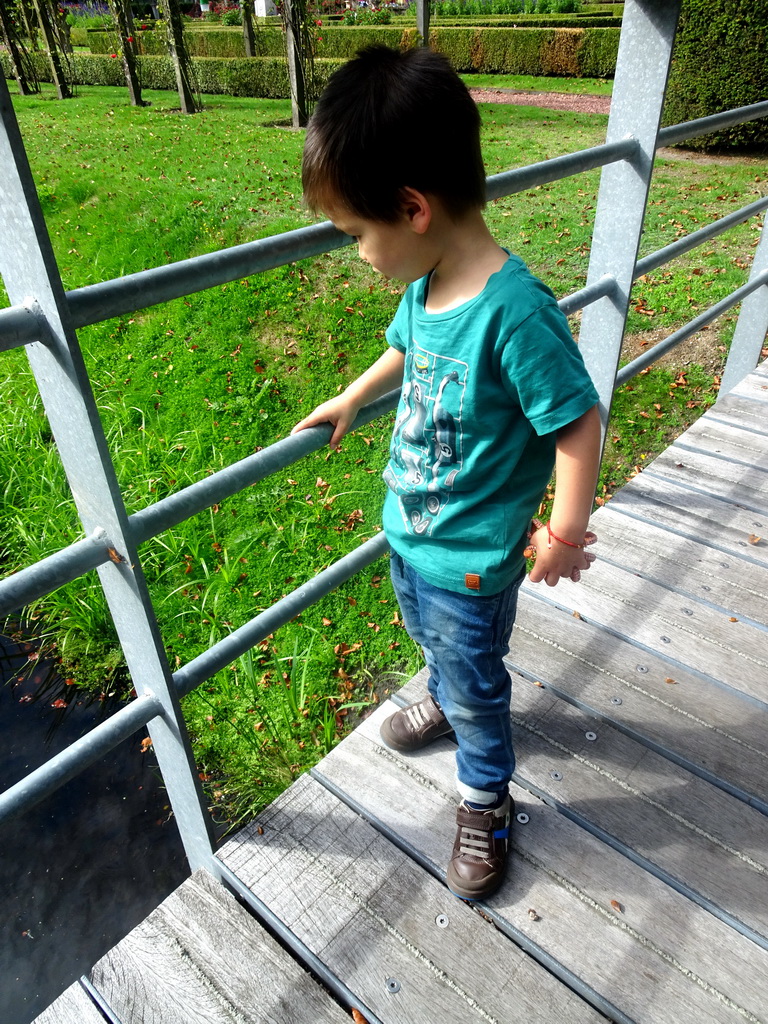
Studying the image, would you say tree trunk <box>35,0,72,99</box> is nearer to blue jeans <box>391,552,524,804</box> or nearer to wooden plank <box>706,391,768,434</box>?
wooden plank <box>706,391,768,434</box>

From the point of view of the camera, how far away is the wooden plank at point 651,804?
55.5 inches

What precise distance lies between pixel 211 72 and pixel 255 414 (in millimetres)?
16781

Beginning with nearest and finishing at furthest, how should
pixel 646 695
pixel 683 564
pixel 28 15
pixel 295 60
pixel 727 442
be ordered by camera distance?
1. pixel 646 695
2. pixel 683 564
3. pixel 727 442
4. pixel 295 60
5. pixel 28 15

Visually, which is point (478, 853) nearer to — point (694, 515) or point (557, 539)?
point (557, 539)

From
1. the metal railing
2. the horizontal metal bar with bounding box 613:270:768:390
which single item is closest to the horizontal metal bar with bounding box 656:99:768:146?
the metal railing

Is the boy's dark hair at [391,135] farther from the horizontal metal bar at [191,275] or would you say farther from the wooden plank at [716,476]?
the wooden plank at [716,476]

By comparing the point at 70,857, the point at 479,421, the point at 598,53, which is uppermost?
the point at 479,421

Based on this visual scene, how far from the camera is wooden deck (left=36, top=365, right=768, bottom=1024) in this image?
1270 mm

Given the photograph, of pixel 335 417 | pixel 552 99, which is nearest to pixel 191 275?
pixel 335 417

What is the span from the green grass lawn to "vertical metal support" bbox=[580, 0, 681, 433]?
1442 mm

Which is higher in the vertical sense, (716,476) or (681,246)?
(681,246)

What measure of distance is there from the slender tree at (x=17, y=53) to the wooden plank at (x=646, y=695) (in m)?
16.1

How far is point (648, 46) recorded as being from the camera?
1.68 metres

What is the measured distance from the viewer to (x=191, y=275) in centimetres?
103
